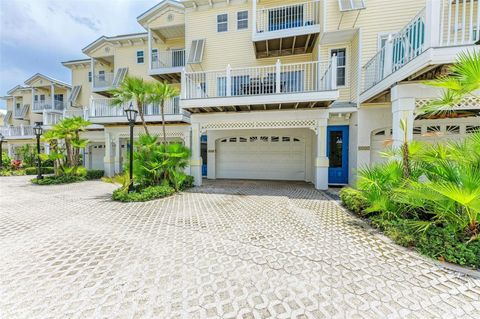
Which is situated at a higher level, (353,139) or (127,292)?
(353,139)

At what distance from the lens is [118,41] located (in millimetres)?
15398

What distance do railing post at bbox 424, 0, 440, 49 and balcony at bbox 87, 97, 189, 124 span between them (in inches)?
387

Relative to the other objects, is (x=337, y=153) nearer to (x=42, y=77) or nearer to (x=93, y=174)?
(x=93, y=174)

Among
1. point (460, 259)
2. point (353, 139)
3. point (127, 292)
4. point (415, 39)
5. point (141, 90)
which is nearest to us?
point (127, 292)

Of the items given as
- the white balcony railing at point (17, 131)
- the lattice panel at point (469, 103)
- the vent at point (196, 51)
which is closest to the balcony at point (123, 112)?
the vent at point (196, 51)

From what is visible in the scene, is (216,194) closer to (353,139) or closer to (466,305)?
(353,139)

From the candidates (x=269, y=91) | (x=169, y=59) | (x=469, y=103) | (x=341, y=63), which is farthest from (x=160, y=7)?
(x=469, y=103)

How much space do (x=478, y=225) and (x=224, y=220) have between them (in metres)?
4.76

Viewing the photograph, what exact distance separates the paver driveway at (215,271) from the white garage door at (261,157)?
6.65 m

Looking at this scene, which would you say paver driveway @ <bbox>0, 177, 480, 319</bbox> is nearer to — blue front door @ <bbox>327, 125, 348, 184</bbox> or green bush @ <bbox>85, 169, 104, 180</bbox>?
Answer: blue front door @ <bbox>327, 125, 348, 184</bbox>

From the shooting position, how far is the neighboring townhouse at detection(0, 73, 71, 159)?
1889cm

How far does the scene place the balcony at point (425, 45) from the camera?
15.9 feet

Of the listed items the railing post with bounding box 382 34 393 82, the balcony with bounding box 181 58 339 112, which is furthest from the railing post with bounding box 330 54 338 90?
the railing post with bounding box 382 34 393 82

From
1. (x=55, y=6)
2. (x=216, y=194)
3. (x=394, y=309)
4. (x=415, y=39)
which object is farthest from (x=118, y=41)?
(x=394, y=309)
